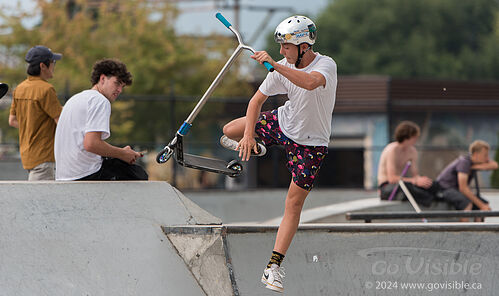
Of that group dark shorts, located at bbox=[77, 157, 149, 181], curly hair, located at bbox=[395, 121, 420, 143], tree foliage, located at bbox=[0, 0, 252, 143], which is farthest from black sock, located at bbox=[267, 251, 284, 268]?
tree foliage, located at bbox=[0, 0, 252, 143]

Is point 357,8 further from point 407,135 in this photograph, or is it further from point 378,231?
point 378,231

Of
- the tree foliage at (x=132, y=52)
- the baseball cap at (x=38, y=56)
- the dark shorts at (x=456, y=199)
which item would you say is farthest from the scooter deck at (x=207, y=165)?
the tree foliage at (x=132, y=52)

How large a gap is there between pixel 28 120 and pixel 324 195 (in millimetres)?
8311

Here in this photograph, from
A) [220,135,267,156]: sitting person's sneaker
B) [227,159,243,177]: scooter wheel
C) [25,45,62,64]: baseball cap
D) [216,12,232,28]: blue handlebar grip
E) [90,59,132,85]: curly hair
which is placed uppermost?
[216,12,232,28]: blue handlebar grip

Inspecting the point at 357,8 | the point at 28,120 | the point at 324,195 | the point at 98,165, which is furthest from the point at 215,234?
the point at 357,8

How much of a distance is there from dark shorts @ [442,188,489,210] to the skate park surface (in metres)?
3.82

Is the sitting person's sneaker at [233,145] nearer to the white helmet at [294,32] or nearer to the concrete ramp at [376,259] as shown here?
the concrete ramp at [376,259]

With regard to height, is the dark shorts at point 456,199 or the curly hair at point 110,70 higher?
the curly hair at point 110,70

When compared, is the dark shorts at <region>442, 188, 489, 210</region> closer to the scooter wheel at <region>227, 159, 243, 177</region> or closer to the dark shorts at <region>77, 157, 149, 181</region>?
the scooter wheel at <region>227, 159, 243, 177</region>

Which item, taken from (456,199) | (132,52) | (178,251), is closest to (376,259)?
(178,251)

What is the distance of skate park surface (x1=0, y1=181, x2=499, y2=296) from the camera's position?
4.53 meters

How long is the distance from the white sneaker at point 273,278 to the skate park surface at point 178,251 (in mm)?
208

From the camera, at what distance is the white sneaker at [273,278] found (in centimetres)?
459

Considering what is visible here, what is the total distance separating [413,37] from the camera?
48375 mm
